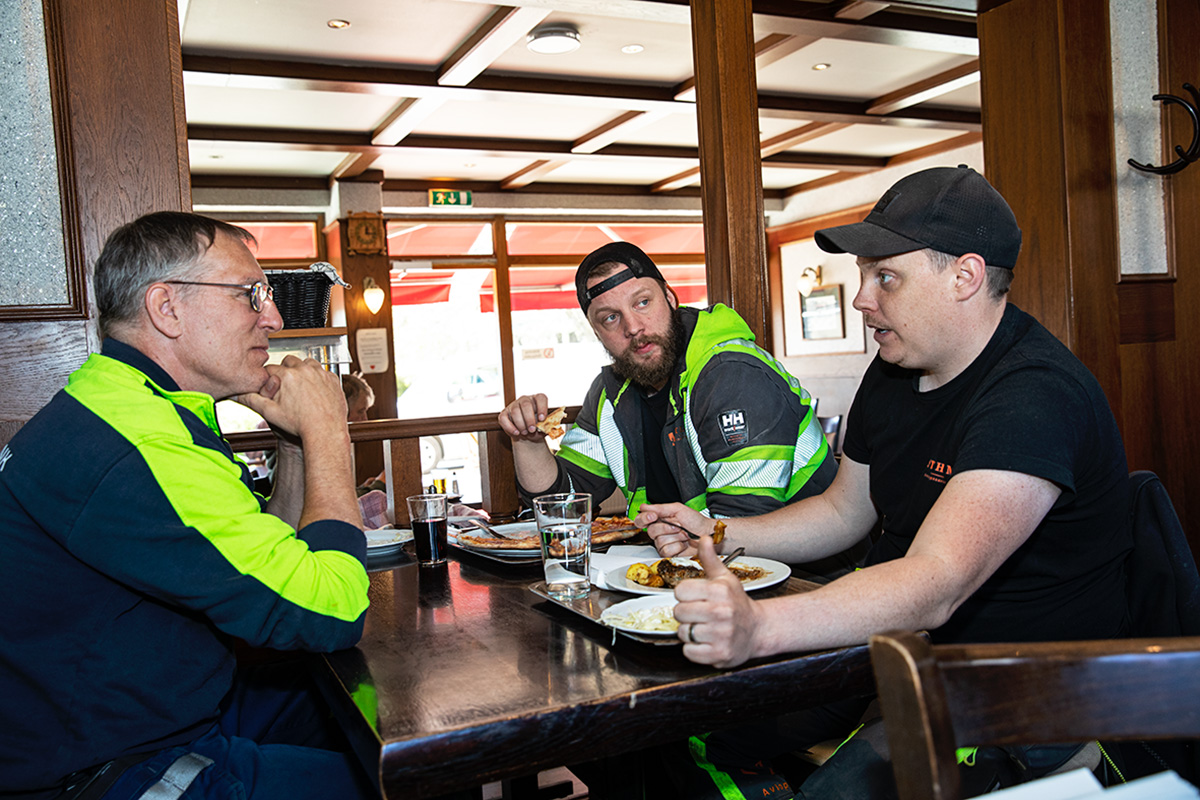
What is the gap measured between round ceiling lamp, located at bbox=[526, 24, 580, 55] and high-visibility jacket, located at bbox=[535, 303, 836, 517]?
3436 millimetres

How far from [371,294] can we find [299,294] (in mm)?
6238

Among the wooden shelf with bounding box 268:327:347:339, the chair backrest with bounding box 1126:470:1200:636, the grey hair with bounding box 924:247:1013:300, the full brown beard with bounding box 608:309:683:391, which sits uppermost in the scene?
the wooden shelf with bounding box 268:327:347:339

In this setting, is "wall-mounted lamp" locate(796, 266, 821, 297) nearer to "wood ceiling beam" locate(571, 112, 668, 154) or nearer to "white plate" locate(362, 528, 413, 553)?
"wood ceiling beam" locate(571, 112, 668, 154)

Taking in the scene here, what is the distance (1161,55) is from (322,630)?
330cm

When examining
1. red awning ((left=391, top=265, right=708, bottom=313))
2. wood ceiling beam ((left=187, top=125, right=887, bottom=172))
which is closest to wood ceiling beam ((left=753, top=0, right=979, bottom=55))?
wood ceiling beam ((left=187, top=125, right=887, bottom=172))

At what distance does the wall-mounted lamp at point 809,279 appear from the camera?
35.8ft

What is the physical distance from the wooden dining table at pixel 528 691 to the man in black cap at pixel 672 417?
27.5 inches

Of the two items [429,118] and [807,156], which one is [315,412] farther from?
[807,156]

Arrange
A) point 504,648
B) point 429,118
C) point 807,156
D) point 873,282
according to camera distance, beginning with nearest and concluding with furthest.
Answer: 1. point 504,648
2. point 873,282
3. point 429,118
4. point 807,156

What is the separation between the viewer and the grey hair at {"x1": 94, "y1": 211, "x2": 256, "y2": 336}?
57.6 inches

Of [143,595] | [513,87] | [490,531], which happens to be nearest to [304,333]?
[513,87]

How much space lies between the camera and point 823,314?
432 inches

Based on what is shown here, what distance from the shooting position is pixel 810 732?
5.46ft

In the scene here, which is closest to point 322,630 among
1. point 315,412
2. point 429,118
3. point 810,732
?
point 315,412
